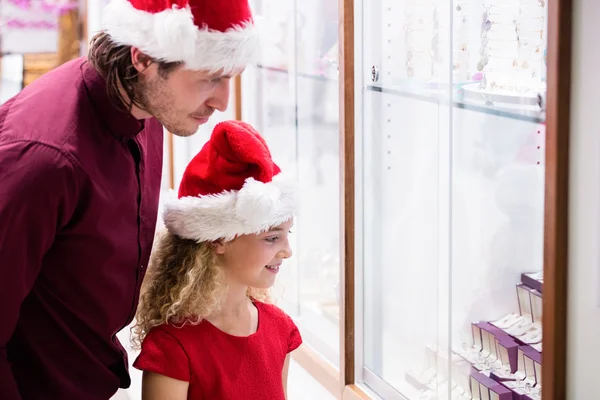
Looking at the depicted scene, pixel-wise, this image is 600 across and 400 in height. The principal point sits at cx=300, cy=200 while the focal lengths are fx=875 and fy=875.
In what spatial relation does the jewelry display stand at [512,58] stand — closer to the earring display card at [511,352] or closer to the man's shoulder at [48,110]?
the earring display card at [511,352]

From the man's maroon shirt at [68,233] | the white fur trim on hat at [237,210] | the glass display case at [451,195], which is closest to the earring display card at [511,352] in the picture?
the glass display case at [451,195]

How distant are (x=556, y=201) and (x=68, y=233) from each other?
798 millimetres

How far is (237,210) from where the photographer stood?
167 centimetres

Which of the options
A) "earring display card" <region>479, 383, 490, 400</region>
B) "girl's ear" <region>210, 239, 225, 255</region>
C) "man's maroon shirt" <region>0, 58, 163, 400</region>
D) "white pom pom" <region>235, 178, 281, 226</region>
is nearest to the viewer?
"man's maroon shirt" <region>0, 58, 163, 400</region>

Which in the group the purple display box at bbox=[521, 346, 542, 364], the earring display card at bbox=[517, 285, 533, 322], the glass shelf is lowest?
the purple display box at bbox=[521, 346, 542, 364]

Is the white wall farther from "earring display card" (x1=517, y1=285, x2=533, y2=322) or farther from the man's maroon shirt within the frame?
the man's maroon shirt

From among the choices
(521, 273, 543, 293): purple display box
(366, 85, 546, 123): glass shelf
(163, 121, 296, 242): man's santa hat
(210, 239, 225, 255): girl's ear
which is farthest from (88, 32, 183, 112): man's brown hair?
(521, 273, 543, 293): purple display box

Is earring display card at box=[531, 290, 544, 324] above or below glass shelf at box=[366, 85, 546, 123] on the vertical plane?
below

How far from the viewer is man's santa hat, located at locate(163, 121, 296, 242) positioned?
167cm

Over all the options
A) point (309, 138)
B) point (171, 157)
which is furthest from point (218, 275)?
point (171, 157)

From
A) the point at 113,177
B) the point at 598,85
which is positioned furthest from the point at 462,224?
the point at 113,177

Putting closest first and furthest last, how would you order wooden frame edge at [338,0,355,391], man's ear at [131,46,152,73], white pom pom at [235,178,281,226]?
man's ear at [131,46,152,73]
white pom pom at [235,178,281,226]
wooden frame edge at [338,0,355,391]

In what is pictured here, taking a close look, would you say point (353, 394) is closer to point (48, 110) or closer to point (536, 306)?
point (536, 306)

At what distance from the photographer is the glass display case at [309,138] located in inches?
110
